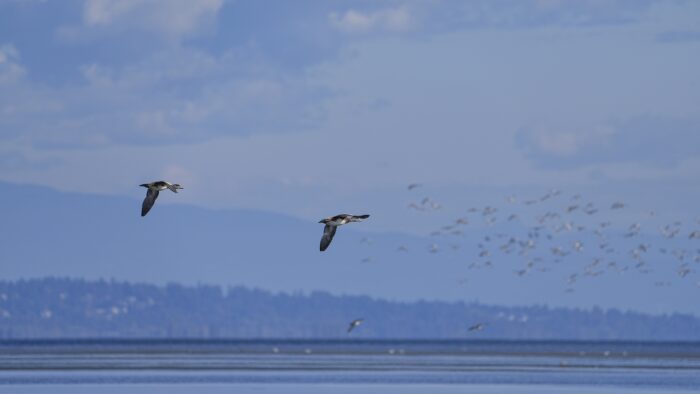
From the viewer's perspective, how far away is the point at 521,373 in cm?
9969

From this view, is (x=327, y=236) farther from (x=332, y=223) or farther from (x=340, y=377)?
(x=340, y=377)

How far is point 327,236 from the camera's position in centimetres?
4053

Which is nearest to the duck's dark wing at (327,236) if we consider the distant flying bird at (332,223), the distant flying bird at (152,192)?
the distant flying bird at (332,223)

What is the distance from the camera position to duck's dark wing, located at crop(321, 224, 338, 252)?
39781 millimetres

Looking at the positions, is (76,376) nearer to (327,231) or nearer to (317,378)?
(317,378)

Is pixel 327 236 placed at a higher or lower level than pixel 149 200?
lower

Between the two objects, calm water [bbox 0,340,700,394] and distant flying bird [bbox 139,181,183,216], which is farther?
calm water [bbox 0,340,700,394]

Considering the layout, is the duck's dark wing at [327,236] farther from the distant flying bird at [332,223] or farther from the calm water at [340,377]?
the calm water at [340,377]

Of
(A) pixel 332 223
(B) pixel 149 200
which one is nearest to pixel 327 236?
(A) pixel 332 223

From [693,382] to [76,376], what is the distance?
32.5 m

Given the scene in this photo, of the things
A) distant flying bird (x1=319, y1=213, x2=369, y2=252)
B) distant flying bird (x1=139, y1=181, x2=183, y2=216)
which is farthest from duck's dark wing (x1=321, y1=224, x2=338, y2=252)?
distant flying bird (x1=139, y1=181, x2=183, y2=216)

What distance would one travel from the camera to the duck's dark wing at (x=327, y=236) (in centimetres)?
3978

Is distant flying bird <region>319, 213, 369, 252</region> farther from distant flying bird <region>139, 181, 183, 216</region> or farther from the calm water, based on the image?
the calm water

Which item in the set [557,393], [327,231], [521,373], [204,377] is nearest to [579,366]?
[521,373]
